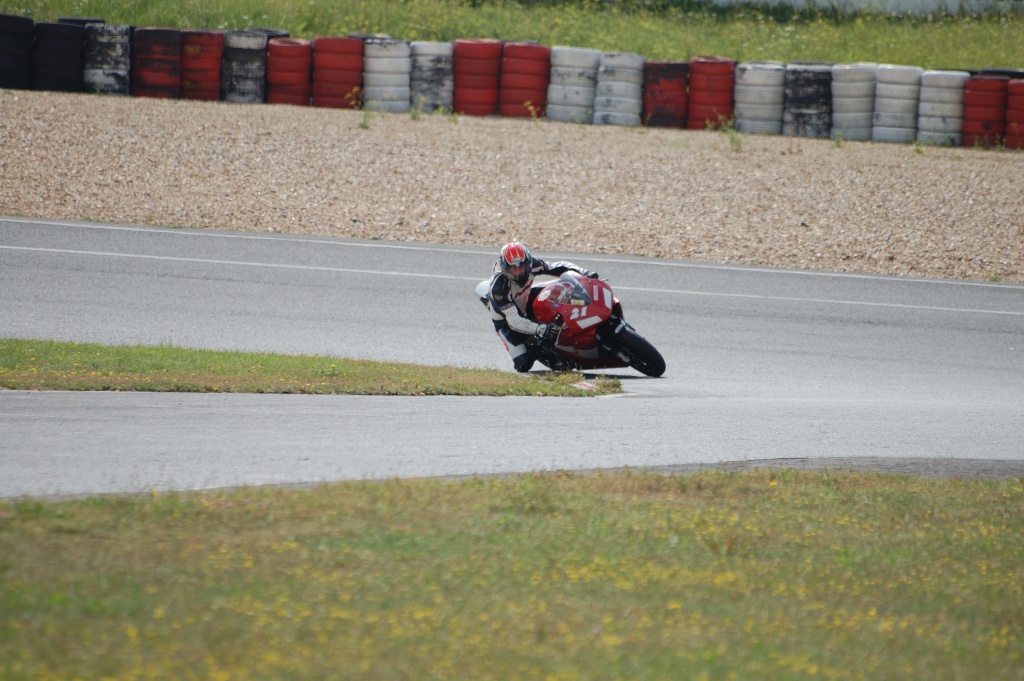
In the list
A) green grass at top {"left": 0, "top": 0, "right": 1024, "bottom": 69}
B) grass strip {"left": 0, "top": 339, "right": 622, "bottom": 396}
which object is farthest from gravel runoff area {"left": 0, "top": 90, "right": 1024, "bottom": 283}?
grass strip {"left": 0, "top": 339, "right": 622, "bottom": 396}

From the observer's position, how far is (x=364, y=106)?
73.7 feet

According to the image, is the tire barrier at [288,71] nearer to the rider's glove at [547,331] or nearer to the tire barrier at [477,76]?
A: the tire barrier at [477,76]

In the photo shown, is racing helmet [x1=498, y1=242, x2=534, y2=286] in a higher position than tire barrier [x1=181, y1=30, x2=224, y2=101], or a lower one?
lower

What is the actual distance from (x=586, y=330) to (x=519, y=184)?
9442 mm

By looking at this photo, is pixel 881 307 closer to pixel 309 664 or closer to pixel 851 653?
pixel 851 653

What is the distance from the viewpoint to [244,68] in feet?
71.9

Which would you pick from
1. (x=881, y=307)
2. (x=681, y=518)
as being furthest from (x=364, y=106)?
(x=681, y=518)

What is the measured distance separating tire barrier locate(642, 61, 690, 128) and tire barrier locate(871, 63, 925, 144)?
3.76 meters

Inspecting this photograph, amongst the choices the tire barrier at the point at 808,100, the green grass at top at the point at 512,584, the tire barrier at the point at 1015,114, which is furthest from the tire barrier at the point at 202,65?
the green grass at top at the point at 512,584

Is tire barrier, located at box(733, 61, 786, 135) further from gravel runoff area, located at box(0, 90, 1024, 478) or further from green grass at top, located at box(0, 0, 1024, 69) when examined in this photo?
green grass at top, located at box(0, 0, 1024, 69)

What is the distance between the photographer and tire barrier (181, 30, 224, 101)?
21250 millimetres

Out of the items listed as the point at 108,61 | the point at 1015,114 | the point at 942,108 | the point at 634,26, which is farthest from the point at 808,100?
the point at 108,61

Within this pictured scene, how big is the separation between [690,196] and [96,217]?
10.3 metres

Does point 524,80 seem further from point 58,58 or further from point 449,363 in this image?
point 449,363
